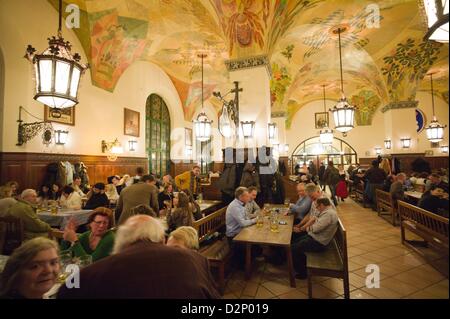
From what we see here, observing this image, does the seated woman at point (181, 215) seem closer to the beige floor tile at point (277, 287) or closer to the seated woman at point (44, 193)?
the beige floor tile at point (277, 287)

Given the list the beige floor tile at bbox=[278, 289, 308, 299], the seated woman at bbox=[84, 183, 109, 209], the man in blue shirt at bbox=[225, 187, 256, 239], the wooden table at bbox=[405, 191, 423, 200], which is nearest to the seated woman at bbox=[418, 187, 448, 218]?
the beige floor tile at bbox=[278, 289, 308, 299]

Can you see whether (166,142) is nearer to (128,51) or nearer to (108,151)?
(108,151)

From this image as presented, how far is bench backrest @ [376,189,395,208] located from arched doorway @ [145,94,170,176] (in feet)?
30.4

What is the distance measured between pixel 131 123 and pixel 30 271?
8.16 metres

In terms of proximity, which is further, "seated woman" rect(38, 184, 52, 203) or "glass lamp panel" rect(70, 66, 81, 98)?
"seated woman" rect(38, 184, 52, 203)

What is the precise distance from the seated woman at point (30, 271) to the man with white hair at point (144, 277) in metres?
0.28

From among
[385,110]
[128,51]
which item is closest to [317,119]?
[385,110]

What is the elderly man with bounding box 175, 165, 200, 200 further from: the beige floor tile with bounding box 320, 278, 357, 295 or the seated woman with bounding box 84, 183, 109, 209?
the beige floor tile with bounding box 320, 278, 357, 295

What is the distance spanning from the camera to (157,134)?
35.6 feet

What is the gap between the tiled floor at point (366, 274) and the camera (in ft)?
3.14

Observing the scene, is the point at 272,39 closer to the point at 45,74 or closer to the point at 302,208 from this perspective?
the point at 302,208

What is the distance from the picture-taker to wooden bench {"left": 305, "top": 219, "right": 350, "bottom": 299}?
2.44 meters

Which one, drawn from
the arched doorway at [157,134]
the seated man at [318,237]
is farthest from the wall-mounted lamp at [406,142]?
the arched doorway at [157,134]
